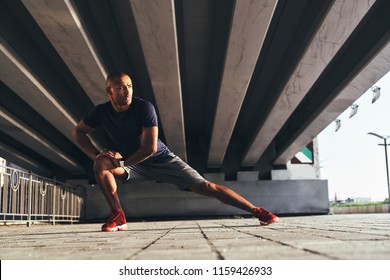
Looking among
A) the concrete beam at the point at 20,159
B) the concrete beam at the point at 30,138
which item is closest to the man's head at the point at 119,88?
the concrete beam at the point at 30,138

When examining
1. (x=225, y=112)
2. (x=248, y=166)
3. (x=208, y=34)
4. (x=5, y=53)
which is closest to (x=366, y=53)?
(x=208, y=34)

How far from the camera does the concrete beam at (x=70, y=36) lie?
7219mm

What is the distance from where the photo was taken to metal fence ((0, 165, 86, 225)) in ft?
33.5

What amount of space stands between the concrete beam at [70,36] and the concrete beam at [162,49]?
110cm

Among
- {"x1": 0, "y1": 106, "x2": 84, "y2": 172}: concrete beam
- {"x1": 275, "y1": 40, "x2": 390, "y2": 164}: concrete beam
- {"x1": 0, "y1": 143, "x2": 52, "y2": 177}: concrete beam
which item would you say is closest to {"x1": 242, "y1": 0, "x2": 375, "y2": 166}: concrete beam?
{"x1": 275, "y1": 40, "x2": 390, "y2": 164}: concrete beam

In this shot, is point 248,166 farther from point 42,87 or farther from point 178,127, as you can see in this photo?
point 42,87

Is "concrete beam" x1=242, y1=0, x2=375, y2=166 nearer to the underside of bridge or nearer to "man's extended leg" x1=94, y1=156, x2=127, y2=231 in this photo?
the underside of bridge

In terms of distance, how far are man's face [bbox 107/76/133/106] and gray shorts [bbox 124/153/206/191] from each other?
2.64 ft

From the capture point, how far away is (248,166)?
22094 mm

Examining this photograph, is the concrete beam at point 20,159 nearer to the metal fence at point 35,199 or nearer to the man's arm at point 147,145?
the metal fence at point 35,199

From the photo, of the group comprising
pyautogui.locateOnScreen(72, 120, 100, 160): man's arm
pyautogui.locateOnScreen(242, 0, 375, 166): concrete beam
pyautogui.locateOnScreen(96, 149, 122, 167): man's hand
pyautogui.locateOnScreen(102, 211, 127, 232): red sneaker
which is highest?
pyautogui.locateOnScreen(242, 0, 375, 166): concrete beam

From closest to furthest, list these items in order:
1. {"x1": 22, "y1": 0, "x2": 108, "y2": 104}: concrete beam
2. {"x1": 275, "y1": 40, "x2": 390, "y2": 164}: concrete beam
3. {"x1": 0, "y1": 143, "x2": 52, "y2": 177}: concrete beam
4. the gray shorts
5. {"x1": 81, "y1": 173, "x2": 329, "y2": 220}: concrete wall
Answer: the gray shorts, {"x1": 22, "y1": 0, "x2": 108, "y2": 104}: concrete beam, {"x1": 275, "y1": 40, "x2": 390, "y2": 164}: concrete beam, {"x1": 0, "y1": 143, "x2": 52, "y2": 177}: concrete beam, {"x1": 81, "y1": 173, "x2": 329, "y2": 220}: concrete wall
